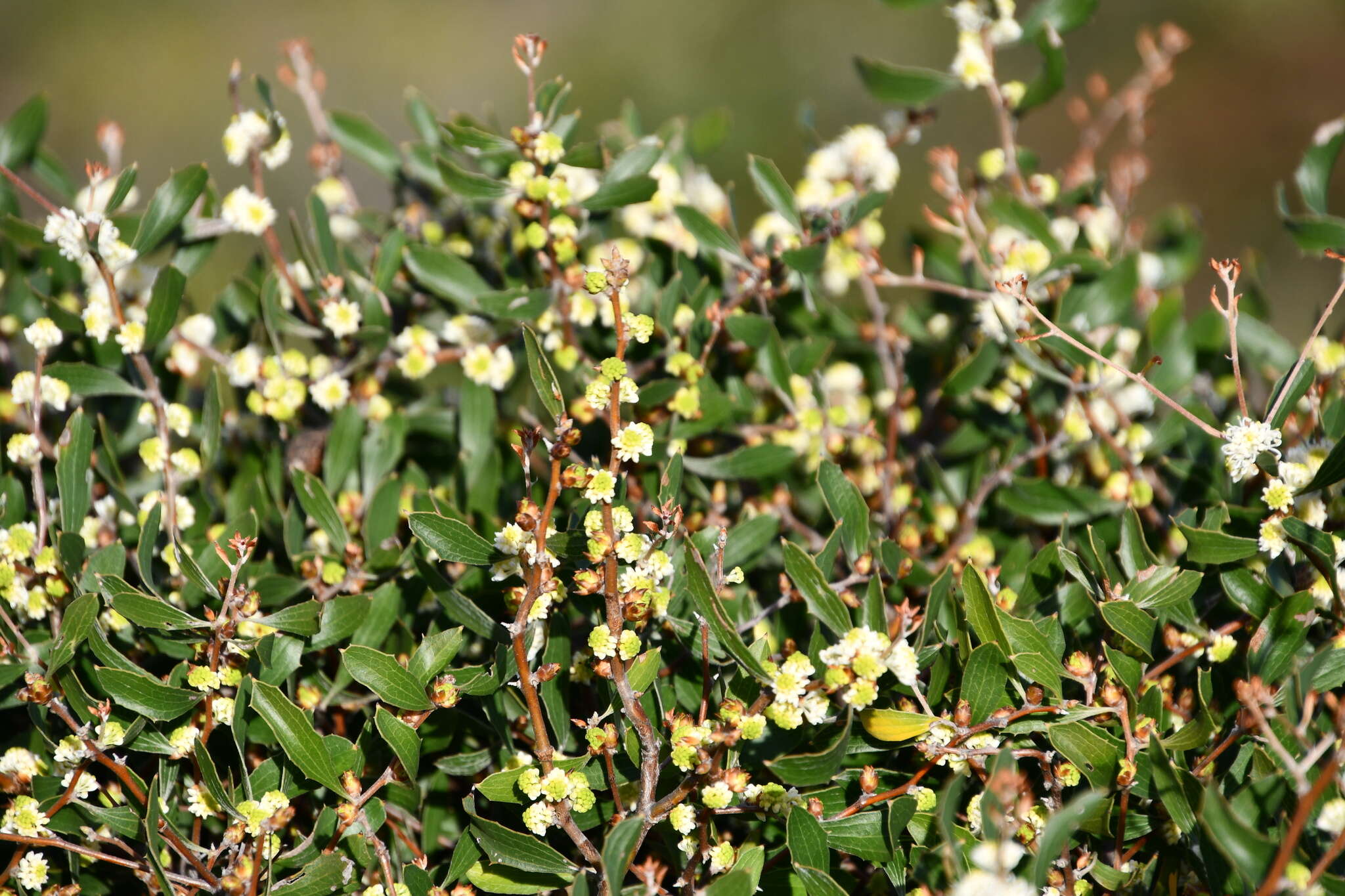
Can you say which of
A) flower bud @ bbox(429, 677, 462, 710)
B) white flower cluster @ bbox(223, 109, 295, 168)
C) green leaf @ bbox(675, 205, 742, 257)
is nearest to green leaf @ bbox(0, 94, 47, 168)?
white flower cluster @ bbox(223, 109, 295, 168)

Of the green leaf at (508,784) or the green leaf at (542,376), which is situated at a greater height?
the green leaf at (542,376)

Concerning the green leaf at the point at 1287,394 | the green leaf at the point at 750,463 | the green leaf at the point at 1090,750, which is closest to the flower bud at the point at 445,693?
the green leaf at the point at 750,463

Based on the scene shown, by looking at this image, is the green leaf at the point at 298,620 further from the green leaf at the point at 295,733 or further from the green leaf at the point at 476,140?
the green leaf at the point at 476,140

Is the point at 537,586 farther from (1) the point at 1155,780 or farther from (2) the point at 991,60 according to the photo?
(2) the point at 991,60

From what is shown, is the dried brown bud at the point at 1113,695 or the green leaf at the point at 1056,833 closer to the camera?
the green leaf at the point at 1056,833

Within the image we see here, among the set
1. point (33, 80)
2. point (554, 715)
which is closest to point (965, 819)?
point (554, 715)

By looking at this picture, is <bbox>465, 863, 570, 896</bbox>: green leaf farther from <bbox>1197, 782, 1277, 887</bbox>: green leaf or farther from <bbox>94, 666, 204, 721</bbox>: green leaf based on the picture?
<bbox>1197, 782, 1277, 887</bbox>: green leaf

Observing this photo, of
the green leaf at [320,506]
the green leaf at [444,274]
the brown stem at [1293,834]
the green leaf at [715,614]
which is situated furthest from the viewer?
the green leaf at [444,274]
